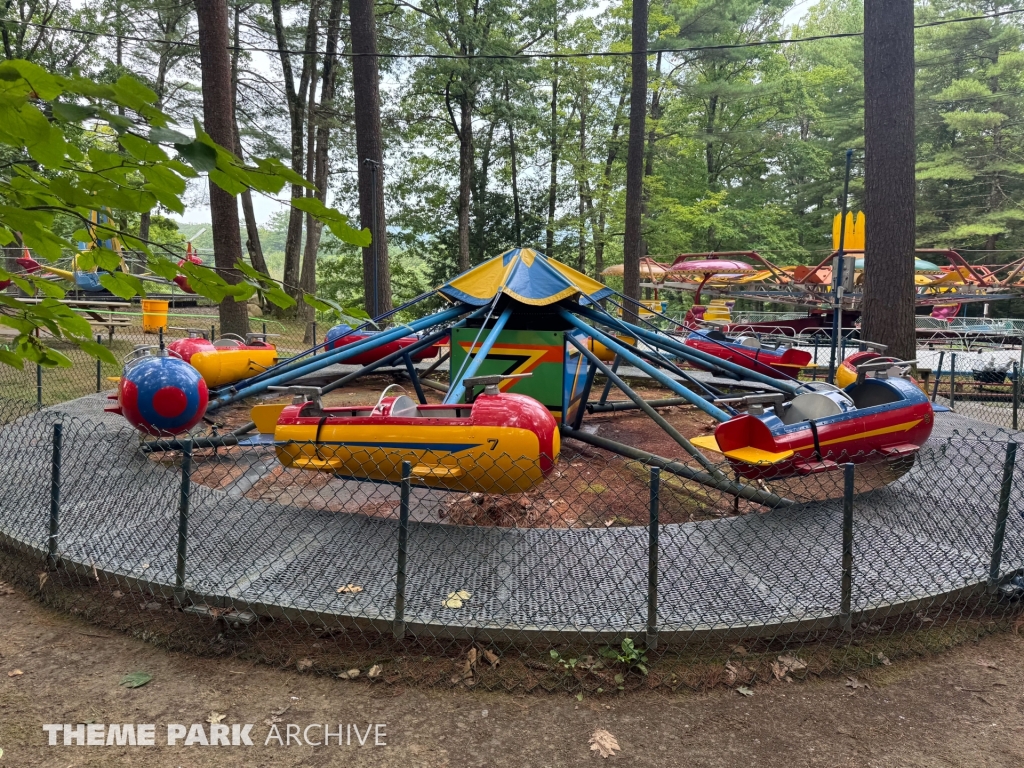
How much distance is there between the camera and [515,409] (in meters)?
4.64

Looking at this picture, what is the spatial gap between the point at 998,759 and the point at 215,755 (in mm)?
3293

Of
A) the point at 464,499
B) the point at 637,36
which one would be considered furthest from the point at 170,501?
the point at 637,36

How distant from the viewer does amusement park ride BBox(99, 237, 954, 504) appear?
15.1 feet

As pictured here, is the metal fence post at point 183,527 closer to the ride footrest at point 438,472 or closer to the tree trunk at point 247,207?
the ride footrest at point 438,472

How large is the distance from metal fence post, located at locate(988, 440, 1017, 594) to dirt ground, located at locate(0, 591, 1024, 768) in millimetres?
575

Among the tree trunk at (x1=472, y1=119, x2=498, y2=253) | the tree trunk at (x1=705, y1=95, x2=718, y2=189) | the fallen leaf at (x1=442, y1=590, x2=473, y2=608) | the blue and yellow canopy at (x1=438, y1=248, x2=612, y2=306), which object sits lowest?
the fallen leaf at (x1=442, y1=590, x2=473, y2=608)

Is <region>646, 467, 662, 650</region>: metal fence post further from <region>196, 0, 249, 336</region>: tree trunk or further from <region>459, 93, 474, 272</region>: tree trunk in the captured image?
<region>459, 93, 474, 272</region>: tree trunk

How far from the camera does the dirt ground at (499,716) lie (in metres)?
2.80

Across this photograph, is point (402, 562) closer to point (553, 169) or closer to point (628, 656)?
point (628, 656)

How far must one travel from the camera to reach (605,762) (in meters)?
2.79

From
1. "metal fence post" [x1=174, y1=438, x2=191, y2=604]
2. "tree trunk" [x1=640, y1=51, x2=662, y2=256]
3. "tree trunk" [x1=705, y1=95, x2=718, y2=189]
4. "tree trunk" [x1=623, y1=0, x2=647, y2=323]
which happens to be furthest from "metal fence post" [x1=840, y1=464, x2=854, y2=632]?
"tree trunk" [x1=705, y1=95, x2=718, y2=189]

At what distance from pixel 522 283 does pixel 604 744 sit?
16.2ft

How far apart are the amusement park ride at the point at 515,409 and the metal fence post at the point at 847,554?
78cm

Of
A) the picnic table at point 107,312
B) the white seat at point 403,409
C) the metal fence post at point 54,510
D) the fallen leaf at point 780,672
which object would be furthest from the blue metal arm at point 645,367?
the picnic table at point 107,312
